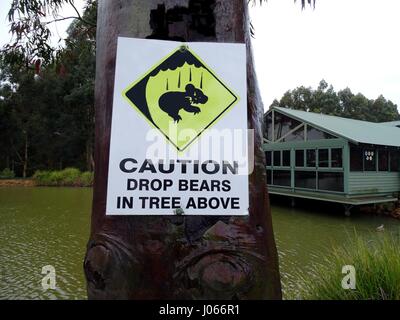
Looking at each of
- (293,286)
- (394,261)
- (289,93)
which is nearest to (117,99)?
(394,261)

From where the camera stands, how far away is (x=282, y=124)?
13.5m

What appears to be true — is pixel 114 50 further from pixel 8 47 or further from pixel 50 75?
pixel 50 75

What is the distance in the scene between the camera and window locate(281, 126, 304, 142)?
40.7 feet

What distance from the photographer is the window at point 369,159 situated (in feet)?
36.1

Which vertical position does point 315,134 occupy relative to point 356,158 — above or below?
above

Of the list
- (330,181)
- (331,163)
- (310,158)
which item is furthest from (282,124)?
(330,181)

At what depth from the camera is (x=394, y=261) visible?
8.43 ft

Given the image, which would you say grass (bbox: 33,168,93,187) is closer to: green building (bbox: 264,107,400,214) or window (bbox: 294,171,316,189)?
green building (bbox: 264,107,400,214)

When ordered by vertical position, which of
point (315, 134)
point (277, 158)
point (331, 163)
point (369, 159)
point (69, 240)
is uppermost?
point (315, 134)

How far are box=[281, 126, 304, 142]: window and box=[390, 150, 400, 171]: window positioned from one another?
3453 millimetres

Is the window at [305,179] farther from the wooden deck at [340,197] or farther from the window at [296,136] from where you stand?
the window at [296,136]

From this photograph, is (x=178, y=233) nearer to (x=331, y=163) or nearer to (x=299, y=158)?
(x=331, y=163)

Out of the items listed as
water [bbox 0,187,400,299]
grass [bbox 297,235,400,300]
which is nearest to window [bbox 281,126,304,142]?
water [bbox 0,187,400,299]

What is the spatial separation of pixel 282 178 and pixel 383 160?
375 centimetres
